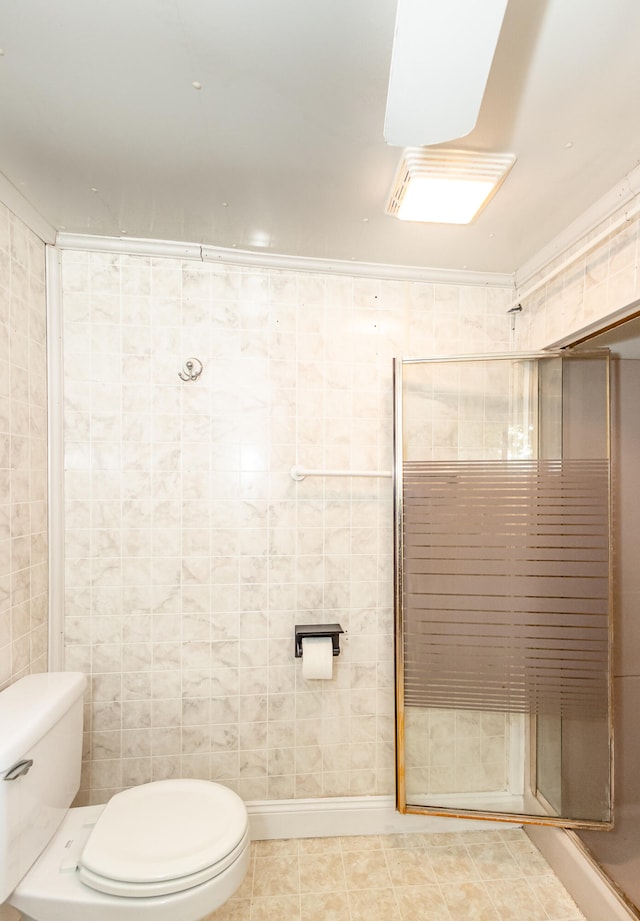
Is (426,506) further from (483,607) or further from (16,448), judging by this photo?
(16,448)

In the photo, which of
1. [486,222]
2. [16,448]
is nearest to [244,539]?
[16,448]

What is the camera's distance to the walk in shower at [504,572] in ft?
5.48

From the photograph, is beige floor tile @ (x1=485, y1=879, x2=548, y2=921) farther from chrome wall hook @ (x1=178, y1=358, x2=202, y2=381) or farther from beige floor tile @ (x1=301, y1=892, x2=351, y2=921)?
chrome wall hook @ (x1=178, y1=358, x2=202, y2=381)

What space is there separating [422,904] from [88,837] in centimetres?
115

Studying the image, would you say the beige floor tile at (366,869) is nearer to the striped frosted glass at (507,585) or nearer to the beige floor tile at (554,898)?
the beige floor tile at (554,898)

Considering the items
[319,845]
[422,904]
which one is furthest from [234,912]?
[422,904]

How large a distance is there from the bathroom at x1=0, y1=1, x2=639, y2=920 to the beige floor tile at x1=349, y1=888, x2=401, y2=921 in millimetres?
342

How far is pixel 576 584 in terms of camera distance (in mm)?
1675

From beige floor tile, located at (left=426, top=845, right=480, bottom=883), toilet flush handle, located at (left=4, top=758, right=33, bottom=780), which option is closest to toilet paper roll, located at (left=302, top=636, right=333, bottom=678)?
beige floor tile, located at (left=426, top=845, right=480, bottom=883)

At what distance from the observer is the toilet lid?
123cm

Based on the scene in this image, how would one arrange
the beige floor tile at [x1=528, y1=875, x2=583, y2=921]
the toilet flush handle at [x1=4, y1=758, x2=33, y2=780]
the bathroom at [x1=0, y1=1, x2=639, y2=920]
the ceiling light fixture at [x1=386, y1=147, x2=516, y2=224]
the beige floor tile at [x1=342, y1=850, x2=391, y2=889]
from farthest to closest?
1. the bathroom at [x1=0, y1=1, x2=639, y2=920]
2. the beige floor tile at [x1=342, y1=850, x2=391, y2=889]
3. the beige floor tile at [x1=528, y1=875, x2=583, y2=921]
4. the ceiling light fixture at [x1=386, y1=147, x2=516, y2=224]
5. the toilet flush handle at [x1=4, y1=758, x2=33, y2=780]

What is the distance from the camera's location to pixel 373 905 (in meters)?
1.62

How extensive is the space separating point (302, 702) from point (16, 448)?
1465 mm

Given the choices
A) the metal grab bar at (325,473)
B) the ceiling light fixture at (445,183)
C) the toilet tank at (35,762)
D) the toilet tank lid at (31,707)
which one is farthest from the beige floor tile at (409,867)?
the ceiling light fixture at (445,183)
